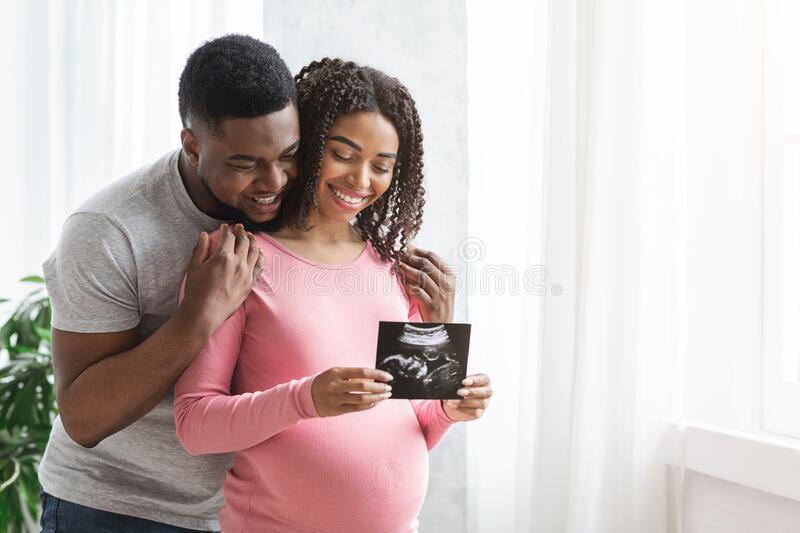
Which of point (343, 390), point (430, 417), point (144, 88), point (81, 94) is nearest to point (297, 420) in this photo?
point (343, 390)

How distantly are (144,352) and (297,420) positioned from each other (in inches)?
10.9

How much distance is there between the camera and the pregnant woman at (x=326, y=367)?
46.3 inches

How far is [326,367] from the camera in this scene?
49.9 inches

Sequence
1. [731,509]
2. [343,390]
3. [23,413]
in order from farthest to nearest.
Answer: [23,413]
[731,509]
[343,390]

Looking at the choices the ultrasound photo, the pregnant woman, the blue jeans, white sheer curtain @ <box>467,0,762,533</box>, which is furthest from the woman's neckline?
white sheer curtain @ <box>467,0,762,533</box>

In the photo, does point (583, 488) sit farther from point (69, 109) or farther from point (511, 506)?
point (69, 109)

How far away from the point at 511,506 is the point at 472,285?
68 cm

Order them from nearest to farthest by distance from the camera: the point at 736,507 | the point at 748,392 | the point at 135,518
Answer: the point at 135,518, the point at 736,507, the point at 748,392

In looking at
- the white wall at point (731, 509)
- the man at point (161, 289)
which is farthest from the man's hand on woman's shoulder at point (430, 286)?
the white wall at point (731, 509)

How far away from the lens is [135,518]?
4.42ft

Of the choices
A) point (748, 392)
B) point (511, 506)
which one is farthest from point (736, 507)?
point (511, 506)

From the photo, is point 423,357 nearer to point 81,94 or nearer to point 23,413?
point 23,413

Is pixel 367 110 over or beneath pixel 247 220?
over

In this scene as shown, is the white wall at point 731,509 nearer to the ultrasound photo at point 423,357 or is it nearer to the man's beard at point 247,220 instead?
the ultrasound photo at point 423,357
